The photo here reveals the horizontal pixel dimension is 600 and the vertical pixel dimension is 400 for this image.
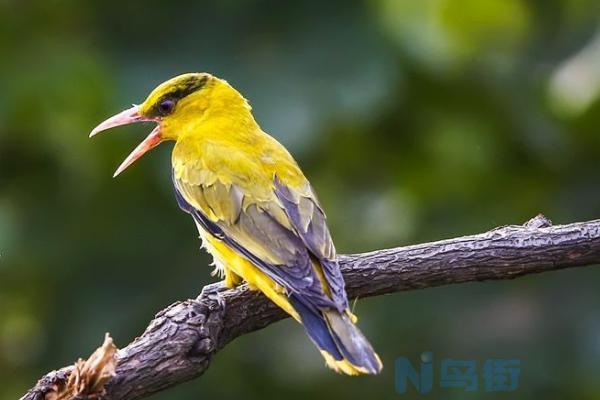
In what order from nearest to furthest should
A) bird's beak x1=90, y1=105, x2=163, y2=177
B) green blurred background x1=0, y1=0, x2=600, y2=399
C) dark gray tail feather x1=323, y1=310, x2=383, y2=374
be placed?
1. dark gray tail feather x1=323, y1=310, x2=383, y2=374
2. bird's beak x1=90, y1=105, x2=163, y2=177
3. green blurred background x1=0, y1=0, x2=600, y2=399

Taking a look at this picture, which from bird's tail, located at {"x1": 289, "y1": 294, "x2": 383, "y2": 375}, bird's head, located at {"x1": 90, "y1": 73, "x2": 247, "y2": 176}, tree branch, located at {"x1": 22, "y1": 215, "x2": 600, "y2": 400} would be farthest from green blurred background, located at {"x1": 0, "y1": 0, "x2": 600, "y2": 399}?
bird's tail, located at {"x1": 289, "y1": 294, "x2": 383, "y2": 375}

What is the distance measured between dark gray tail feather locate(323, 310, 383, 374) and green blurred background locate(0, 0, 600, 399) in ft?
6.99

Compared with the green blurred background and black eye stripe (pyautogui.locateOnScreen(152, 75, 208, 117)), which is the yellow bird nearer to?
black eye stripe (pyautogui.locateOnScreen(152, 75, 208, 117))

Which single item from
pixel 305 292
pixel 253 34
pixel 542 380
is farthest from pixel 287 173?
pixel 542 380

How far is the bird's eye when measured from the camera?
541cm

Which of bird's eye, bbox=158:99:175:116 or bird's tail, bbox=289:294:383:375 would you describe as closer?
bird's tail, bbox=289:294:383:375

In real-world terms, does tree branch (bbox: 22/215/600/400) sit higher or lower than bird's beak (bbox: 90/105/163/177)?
lower

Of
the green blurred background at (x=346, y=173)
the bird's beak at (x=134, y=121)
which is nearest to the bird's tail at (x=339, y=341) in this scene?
the bird's beak at (x=134, y=121)

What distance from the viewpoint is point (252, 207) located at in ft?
16.0

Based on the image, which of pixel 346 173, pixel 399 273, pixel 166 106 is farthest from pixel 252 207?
pixel 346 173

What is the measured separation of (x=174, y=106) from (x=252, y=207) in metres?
0.76

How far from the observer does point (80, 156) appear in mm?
6789

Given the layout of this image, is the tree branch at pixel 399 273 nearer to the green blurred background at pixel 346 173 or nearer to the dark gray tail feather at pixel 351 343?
the dark gray tail feather at pixel 351 343

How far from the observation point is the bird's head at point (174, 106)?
5406 mm
